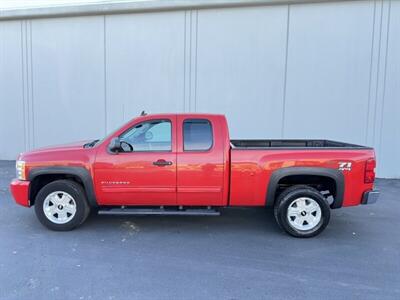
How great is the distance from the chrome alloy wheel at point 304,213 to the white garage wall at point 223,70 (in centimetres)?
498

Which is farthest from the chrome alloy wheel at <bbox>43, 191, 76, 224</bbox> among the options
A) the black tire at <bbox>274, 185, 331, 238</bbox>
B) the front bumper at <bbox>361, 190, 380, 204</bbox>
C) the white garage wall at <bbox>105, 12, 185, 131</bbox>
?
the white garage wall at <bbox>105, 12, 185, 131</bbox>

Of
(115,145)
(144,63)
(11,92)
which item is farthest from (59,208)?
(11,92)

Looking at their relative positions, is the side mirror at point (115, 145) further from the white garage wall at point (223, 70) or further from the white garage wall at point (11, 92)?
the white garage wall at point (11, 92)

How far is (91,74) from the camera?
10344mm

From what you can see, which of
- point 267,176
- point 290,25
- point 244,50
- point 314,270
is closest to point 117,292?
point 314,270

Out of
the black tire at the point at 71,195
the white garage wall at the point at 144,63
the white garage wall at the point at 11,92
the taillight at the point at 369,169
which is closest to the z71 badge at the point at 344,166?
the taillight at the point at 369,169

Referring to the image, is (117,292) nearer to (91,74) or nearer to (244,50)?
(244,50)

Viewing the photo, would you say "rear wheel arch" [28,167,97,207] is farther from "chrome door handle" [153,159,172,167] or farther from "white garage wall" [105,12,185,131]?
"white garage wall" [105,12,185,131]

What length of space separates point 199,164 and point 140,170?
34.5 inches

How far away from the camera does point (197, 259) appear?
155 inches

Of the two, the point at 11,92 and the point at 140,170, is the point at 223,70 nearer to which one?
the point at 140,170

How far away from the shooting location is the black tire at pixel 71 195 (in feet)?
15.7

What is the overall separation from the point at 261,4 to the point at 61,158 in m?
7.17

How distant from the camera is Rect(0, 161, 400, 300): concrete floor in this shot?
3.25 metres
